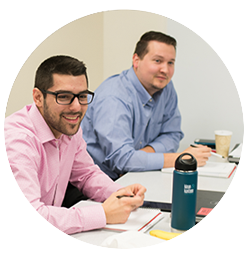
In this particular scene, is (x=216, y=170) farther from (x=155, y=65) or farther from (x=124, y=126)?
(x=155, y=65)

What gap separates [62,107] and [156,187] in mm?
416

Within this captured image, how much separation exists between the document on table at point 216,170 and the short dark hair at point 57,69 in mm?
568

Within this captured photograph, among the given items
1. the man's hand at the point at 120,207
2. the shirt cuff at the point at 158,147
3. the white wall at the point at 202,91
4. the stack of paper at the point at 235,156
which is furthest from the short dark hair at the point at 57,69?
the white wall at the point at 202,91

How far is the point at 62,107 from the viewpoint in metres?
0.85

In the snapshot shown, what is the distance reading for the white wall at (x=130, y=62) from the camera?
3.45 feet

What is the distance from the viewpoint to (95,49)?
1341 millimetres

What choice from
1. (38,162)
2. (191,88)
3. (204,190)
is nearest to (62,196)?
(38,162)

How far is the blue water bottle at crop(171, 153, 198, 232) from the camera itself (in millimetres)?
672

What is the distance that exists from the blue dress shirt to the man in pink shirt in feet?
0.74

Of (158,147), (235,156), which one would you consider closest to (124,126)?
(158,147)

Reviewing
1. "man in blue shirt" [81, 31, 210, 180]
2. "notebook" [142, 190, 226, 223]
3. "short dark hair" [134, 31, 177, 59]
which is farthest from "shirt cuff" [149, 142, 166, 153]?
"notebook" [142, 190, 226, 223]

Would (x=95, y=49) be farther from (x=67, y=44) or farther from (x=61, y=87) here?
(x=61, y=87)

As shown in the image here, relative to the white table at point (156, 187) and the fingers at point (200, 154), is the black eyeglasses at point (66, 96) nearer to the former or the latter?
the white table at point (156, 187)

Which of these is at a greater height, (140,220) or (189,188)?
(189,188)
